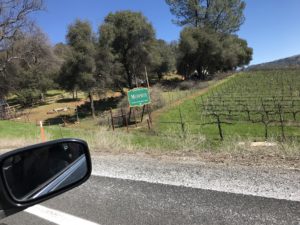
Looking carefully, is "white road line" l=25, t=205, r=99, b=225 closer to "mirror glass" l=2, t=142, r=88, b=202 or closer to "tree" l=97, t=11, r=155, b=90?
"mirror glass" l=2, t=142, r=88, b=202

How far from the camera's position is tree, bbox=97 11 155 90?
46688mm

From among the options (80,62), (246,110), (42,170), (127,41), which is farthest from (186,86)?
(42,170)

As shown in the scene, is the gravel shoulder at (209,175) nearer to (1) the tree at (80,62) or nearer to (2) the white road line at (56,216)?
(2) the white road line at (56,216)

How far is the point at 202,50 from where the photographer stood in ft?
201

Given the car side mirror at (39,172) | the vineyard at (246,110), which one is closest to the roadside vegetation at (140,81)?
the vineyard at (246,110)

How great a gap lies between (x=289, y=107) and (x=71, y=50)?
80.5 feet

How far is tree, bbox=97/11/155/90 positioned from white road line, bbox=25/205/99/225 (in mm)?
41579

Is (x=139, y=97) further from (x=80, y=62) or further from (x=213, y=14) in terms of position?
(x=213, y=14)

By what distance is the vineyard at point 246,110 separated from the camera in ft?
82.1

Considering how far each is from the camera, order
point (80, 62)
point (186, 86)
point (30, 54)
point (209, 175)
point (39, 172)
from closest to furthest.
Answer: point (39, 172) < point (209, 175) < point (30, 54) < point (80, 62) < point (186, 86)

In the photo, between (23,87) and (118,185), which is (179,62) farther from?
(118,185)

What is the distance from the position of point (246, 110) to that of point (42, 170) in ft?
101

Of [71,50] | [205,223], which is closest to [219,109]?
[71,50]

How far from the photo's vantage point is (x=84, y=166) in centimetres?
317
